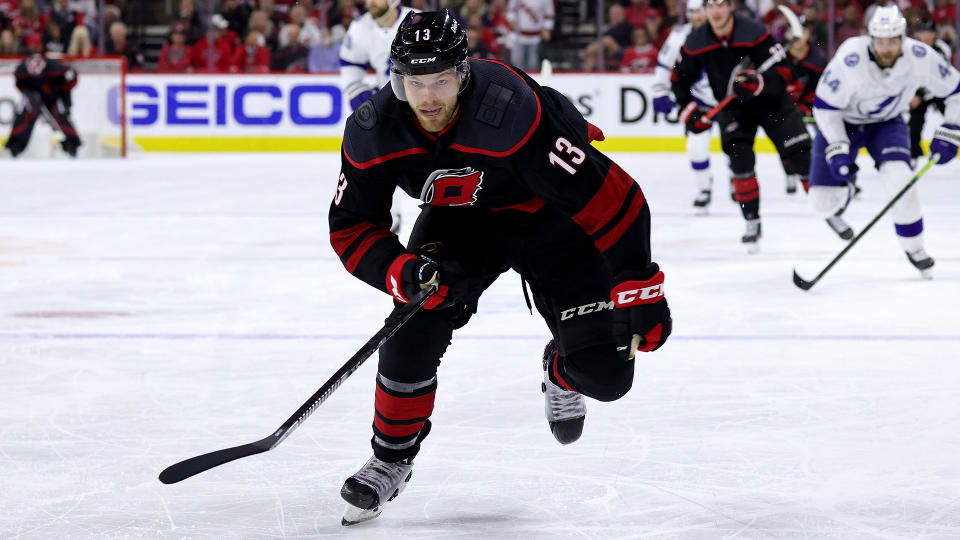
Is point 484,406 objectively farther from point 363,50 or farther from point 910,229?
point 363,50

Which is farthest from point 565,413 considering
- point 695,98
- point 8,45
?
point 8,45

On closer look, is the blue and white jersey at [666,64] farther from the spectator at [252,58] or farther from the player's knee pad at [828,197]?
the spectator at [252,58]

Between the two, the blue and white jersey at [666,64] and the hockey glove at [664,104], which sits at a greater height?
the blue and white jersey at [666,64]

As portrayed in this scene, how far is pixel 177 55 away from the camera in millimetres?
12367

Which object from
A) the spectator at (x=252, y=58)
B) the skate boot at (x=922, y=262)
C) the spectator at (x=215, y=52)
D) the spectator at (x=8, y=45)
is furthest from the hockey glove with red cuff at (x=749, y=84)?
the spectator at (x=8, y=45)

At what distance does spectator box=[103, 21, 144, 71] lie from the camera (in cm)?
1258

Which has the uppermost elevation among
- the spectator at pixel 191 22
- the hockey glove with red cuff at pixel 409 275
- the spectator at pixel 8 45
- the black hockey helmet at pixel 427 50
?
the black hockey helmet at pixel 427 50

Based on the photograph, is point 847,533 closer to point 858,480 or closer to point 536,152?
point 858,480

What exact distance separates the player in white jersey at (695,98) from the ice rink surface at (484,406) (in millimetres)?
1507

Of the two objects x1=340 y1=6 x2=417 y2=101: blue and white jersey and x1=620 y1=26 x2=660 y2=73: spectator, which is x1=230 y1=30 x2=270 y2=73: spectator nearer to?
x1=620 y1=26 x2=660 y2=73: spectator

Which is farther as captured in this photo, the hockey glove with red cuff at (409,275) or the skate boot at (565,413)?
the skate boot at (565,413)

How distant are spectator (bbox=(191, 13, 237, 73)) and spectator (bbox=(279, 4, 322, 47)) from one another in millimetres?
526

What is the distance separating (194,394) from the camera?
3.20 metres

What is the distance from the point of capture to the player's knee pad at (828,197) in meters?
5.44
